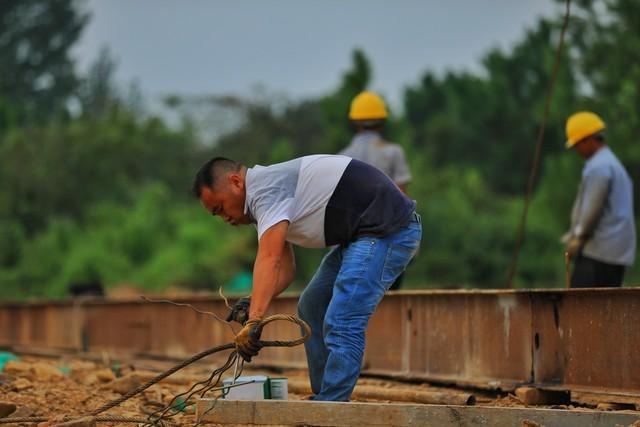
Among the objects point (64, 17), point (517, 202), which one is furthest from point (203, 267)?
point (64, 17)

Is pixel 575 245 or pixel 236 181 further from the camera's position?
pixel 575 245

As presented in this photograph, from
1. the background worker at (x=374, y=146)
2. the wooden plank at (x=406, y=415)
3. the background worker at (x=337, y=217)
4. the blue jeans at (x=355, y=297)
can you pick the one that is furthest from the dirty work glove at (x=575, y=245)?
the wooden plank at (x=406, y=415)

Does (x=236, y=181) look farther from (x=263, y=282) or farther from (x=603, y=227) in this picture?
(x=603, y=227)

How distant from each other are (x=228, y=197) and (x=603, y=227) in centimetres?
392

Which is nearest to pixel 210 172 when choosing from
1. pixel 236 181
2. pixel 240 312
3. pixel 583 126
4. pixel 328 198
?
pixel 236 181

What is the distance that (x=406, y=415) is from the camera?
5.78 m

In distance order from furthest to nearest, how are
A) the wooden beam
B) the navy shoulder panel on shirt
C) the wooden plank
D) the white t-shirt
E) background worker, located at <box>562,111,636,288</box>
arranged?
background worker, located at <box>562,111,636,288</box> → the wooden beam → the navy shoulder panel on shirt → the white t-shirt → the wooden plank

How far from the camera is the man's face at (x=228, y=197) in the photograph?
608 centimetres

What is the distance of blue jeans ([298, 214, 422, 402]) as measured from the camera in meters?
6.09

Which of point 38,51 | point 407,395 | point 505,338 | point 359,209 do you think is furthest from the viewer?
point 38,51

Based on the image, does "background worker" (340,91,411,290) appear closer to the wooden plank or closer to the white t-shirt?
the white t-shirt

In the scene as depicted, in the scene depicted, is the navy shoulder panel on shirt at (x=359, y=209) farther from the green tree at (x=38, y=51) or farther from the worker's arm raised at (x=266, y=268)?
the green tree at (x=38, y=51)

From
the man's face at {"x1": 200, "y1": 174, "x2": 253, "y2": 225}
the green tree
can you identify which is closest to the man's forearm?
the man's face at {"x1": 200, "y1": 174, "x2": 253, "y2": 225}

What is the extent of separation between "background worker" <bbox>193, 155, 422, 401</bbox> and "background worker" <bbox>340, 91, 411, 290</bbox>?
3329 mm
